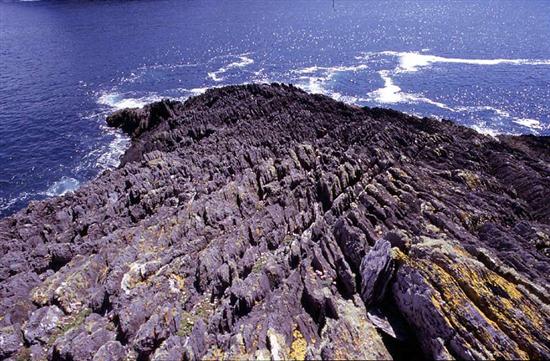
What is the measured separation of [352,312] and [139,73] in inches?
4200

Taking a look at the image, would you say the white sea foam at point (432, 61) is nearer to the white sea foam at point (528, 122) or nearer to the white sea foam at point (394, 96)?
the white sea foam at point (394, 96)

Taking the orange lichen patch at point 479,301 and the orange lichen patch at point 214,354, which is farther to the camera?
the orange lichen patch at point 214,354

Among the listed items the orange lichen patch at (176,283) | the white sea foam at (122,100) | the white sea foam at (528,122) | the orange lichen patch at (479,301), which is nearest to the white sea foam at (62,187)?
the white sea foam at (122,100)

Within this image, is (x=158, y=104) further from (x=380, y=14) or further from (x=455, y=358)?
(x=380, y=14)

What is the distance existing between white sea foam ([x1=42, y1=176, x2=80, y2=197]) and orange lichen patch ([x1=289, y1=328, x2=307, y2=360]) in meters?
50.8

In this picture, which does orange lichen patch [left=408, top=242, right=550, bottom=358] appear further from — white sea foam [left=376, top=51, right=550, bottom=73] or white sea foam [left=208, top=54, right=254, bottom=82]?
white sea foam [left=376, top=51, right=550, bottom=73]

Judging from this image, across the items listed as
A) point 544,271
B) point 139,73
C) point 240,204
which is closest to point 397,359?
point 544,271

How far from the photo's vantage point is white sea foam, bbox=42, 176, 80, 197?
62.9 metres

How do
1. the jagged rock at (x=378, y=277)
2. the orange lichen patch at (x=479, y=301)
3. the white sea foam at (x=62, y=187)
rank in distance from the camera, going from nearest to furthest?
the orange lichen patch at (x=479, y=301)
the jagged rock at (x=378, y=277)
the white sea foam at (x=62, y=187)

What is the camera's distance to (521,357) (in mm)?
21469

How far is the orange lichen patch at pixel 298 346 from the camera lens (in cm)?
2362

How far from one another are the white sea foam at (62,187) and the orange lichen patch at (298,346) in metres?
50.8

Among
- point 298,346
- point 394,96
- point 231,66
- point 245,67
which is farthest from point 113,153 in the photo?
point 394,96

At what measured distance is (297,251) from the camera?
33031mm
